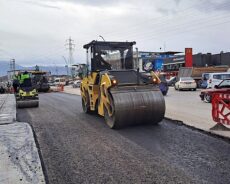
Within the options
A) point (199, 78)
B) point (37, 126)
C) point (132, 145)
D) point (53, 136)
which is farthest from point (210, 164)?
point (199, 78)

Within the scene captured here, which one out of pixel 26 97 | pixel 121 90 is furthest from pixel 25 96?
pixel 121 90

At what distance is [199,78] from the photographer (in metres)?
38.9

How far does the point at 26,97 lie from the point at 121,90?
10699 mm

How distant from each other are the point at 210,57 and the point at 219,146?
181 ft

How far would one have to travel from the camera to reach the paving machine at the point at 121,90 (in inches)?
388

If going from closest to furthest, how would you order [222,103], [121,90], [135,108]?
1. [222,103]
2. [135,108]
3. [121,90]

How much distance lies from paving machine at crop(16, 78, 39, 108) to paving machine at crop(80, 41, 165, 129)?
7484mm

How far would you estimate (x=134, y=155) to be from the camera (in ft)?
22.5

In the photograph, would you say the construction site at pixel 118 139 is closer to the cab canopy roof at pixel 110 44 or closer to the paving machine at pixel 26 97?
the cab canopy roof at pixel 110 44

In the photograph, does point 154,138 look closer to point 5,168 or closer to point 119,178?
point 119,178

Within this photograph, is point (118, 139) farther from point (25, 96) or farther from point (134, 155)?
point (25, 96)

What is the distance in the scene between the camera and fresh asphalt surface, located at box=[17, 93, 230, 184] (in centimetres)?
551

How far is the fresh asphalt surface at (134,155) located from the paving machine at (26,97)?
9.05 meters

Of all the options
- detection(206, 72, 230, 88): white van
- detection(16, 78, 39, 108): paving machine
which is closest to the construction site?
detection(16, 78, 39, 108): paving machine
